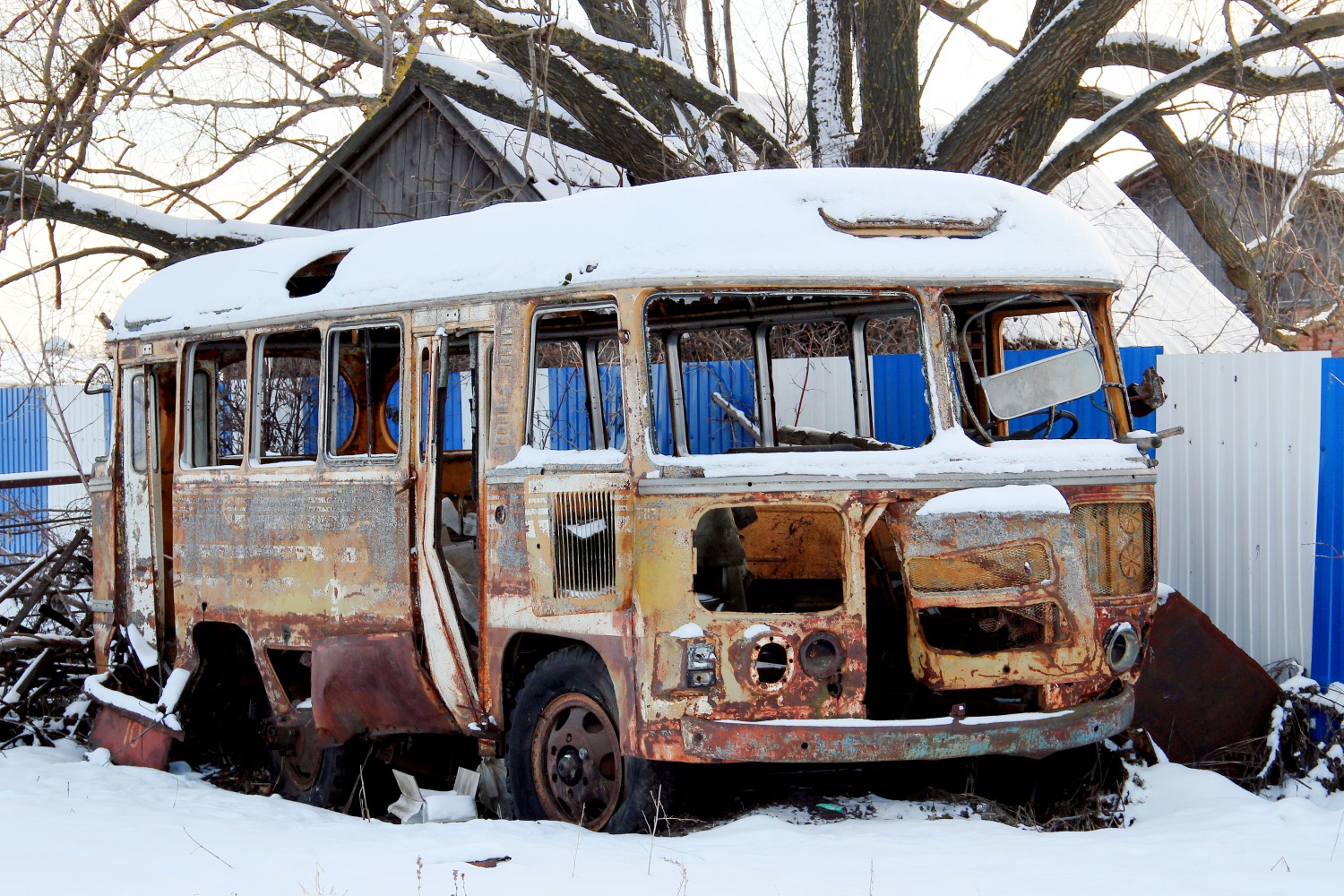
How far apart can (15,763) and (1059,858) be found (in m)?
5.77

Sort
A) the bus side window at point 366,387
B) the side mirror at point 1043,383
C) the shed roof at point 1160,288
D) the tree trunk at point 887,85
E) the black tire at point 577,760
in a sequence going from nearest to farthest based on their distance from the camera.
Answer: the black tire at point 577,760
the side mirror at point 1043,383
the bus side window at point 366,387
the tree trunk at point 887,85
the shed roof at point 1160,288

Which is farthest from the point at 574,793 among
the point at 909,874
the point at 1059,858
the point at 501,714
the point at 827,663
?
the point at 1059,858

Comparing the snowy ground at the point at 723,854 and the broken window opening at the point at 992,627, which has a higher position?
the broken window opening at the point at 992,627

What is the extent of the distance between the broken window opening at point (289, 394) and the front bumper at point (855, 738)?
3029 millimetres

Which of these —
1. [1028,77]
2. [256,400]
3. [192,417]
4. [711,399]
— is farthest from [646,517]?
[1028,77]

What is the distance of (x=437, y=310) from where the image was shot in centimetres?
604

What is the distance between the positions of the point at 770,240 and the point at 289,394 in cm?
505

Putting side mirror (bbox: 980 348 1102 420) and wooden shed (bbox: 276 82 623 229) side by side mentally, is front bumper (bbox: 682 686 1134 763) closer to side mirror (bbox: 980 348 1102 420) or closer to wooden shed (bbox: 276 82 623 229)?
side mirror (bbox: 980 348 1102 420)

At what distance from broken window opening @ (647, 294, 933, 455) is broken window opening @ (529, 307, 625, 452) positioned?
0.27 m

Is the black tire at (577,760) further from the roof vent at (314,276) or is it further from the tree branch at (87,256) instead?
the tree branch at (87,256)

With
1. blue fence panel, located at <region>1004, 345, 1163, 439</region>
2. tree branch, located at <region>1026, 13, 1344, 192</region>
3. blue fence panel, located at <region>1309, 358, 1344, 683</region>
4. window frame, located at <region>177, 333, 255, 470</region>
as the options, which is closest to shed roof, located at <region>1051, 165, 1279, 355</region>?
tree branch, located at <region>1026, 13, 1344, 192</region>

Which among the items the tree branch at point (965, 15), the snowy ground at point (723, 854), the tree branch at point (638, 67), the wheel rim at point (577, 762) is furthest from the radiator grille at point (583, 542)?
the tree branch at point (965, 15)

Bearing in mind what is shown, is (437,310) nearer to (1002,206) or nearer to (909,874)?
(1002,206)

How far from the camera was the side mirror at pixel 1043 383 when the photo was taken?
5.56 meters
